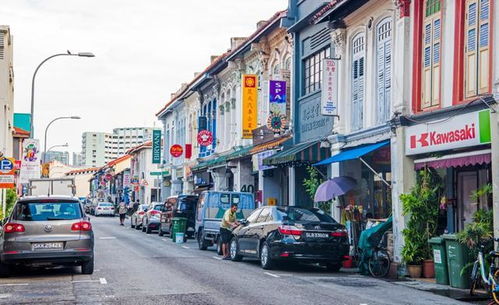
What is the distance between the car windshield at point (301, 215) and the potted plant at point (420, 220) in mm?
1786

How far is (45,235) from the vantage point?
15.6 m

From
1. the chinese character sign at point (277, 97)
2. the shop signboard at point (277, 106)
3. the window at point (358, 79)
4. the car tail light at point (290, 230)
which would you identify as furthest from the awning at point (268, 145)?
the car tail light at point (290, 230)

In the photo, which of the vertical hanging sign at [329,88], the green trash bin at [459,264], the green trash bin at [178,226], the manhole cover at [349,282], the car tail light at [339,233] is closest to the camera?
the green trash bin at [459,264]

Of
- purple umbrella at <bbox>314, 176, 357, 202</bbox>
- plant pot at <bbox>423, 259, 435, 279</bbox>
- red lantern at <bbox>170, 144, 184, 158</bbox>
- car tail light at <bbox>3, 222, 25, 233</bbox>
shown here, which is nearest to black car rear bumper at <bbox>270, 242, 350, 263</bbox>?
plant pot at <bbox>423, 259, 435, 279</bbox>

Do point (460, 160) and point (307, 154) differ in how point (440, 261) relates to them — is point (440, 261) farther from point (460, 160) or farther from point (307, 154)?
point (307, 154)

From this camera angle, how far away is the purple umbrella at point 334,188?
21266 mm

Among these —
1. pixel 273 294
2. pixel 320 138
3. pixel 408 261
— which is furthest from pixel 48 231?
pixel 320 138

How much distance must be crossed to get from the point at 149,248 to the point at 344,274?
933 centimetres

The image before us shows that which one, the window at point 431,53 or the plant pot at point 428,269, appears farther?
the window at point 431,53

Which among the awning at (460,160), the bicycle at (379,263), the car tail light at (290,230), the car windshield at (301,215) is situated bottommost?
the bicycle at (379,263)

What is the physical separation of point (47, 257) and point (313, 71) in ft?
48.2

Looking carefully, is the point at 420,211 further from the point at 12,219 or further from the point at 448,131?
the point at 12,219

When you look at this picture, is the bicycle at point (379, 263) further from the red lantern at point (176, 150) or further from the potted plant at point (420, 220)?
the red lantern at point (176, 150)

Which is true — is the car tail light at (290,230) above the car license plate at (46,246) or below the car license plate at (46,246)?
above
